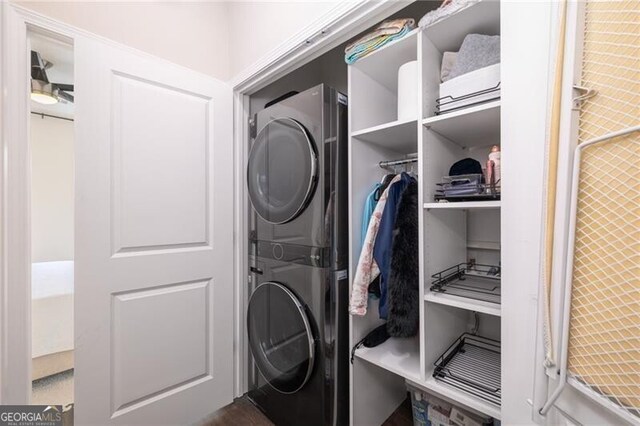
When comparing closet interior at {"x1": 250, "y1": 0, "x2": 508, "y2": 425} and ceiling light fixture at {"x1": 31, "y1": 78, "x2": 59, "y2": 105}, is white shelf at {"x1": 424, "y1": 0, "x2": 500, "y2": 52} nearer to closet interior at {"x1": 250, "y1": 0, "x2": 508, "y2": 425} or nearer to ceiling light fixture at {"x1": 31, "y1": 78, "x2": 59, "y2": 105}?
closet interior at {"x1": 250, "y1": 0, "x2": 508, "y2": 425}

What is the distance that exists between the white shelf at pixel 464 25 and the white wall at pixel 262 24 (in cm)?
46

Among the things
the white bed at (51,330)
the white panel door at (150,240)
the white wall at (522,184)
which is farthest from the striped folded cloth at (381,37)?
the white bed at (51,330)

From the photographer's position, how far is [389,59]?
124 centimetres

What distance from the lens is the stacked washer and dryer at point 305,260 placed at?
4.25 ft

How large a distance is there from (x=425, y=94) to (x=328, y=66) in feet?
4.40

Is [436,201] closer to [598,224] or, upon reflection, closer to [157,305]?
[598,224]

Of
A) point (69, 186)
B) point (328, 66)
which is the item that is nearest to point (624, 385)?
point (328, 66)

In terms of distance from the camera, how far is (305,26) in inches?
51.7

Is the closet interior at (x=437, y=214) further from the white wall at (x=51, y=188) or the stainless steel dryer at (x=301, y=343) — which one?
the white wall at (x=51, y=188)

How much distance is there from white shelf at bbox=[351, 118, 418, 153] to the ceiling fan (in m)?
2.02

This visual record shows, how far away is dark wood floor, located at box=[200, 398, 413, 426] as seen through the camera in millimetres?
1548

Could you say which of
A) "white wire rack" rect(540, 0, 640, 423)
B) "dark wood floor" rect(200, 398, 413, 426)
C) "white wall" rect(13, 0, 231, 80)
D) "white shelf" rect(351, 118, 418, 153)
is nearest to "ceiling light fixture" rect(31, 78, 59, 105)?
"white wall" rect(13, 0, 231, 80)

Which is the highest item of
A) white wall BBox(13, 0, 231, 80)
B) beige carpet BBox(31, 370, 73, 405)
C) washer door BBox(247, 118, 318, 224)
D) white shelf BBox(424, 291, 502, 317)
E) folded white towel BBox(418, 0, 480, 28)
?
white wall BBox(13, 0, 231, 80)

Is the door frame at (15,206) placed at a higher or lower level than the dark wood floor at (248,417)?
higher
